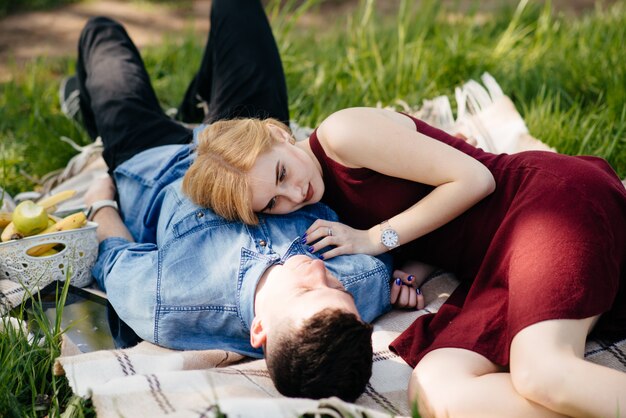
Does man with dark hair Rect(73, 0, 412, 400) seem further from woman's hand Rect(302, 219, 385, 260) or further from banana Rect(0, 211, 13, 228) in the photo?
banana Rect(0, 211, 13, 228)

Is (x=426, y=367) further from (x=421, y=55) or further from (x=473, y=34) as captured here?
(x=473, y=34)

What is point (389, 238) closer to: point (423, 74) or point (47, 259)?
point (47, 259)

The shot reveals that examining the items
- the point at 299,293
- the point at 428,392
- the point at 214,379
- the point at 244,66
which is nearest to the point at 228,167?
the point at 299,293

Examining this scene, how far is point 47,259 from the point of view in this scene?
2.62 m

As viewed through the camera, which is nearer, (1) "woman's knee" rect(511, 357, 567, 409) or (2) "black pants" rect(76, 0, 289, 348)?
(1) "woman's knee" rect(511, 357, 567, 409)

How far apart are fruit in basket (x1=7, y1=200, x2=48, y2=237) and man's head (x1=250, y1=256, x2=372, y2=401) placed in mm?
1077

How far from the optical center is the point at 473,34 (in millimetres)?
4711

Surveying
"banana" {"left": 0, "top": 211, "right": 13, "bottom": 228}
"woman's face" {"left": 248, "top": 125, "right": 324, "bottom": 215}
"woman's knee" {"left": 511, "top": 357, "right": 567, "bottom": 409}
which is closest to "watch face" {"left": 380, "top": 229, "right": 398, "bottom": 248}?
"woman's face" {"left": 248, "top": 125, "right": 324, "bottom": 215}

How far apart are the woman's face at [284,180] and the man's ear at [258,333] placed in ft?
1.47

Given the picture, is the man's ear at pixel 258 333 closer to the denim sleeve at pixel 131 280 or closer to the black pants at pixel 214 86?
the denim sleeve at pixel 131 280

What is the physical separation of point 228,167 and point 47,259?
80 centimetres

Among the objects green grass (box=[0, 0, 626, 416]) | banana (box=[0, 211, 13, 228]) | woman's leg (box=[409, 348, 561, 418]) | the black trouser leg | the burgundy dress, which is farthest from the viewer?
green grass (box=[0, 0, 626, 416])

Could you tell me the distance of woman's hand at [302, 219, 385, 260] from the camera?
8.07 feet

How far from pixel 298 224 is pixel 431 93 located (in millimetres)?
1820
